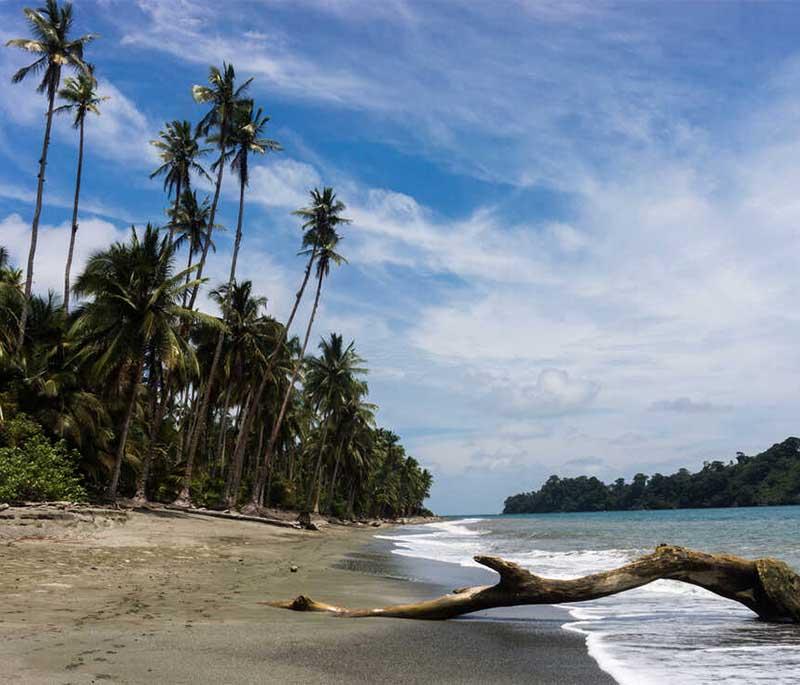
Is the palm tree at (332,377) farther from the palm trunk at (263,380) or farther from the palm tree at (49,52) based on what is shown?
the palm tree at (49,52)

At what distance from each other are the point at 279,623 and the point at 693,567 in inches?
221

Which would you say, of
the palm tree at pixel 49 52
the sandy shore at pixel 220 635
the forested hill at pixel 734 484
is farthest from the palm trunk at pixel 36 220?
the forested hill at pixel 734 484

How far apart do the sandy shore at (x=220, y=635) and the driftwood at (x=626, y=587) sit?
29cm

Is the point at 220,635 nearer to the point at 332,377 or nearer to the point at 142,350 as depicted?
the point at 142,350

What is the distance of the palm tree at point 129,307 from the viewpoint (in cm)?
2316

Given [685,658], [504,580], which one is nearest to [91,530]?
[504,580]

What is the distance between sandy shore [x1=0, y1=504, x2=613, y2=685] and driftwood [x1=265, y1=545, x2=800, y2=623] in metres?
0.29

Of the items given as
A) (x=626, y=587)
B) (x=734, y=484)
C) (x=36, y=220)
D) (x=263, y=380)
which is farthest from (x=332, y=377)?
(x=734, y=484)

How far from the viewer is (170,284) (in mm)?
24094

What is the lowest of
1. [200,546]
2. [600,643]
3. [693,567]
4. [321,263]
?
[200,546]

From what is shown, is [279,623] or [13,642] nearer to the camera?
[13,642]

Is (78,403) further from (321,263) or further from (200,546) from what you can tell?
(321,263)

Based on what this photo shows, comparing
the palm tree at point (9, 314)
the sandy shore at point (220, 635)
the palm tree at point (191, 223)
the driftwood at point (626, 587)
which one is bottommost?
the sandy shore at point (220, 635)

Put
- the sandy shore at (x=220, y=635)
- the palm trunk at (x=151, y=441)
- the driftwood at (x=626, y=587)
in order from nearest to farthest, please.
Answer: the sandy shore at (x=220, y=635)
the driftwood at (x=626, y=587)
the palm trunk at (x=151, y=441)
